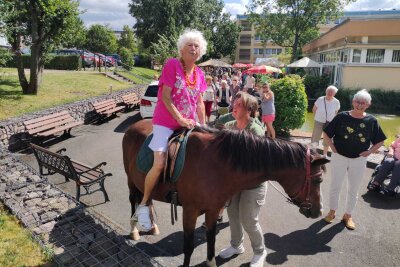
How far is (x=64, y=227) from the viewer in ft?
14.2

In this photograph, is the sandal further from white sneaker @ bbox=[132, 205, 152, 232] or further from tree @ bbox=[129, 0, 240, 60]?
tree @ bbox=[129, 0, 240, 60]

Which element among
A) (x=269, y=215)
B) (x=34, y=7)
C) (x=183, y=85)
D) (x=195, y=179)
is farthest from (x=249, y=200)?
(x=34, y=7)

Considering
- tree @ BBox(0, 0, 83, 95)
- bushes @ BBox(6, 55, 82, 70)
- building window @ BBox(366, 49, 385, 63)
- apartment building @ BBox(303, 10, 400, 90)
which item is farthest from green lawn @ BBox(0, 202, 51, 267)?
bushes @ BBox(6, 55, 82, 70)

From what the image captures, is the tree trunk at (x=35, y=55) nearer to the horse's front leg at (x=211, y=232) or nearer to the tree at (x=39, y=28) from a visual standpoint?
the tree at (x=39, y=28)

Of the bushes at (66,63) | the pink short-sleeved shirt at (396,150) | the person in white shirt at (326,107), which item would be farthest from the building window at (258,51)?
the pink short-sleeved shirt at (396,150)

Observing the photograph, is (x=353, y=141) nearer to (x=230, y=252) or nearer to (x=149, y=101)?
(x=230, y=252)

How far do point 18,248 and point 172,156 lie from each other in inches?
89.7

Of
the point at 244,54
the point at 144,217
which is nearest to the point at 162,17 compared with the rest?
the point at 144,217

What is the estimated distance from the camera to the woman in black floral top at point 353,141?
4750mm

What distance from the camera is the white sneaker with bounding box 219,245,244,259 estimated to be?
13.9ft

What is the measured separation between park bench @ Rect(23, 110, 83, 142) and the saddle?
654cm

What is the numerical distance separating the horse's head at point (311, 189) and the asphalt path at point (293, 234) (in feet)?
3.84

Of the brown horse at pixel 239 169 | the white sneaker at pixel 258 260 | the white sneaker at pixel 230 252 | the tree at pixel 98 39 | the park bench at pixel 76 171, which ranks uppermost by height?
the tree at pixel 98 39

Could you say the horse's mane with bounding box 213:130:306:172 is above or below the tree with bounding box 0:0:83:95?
below
